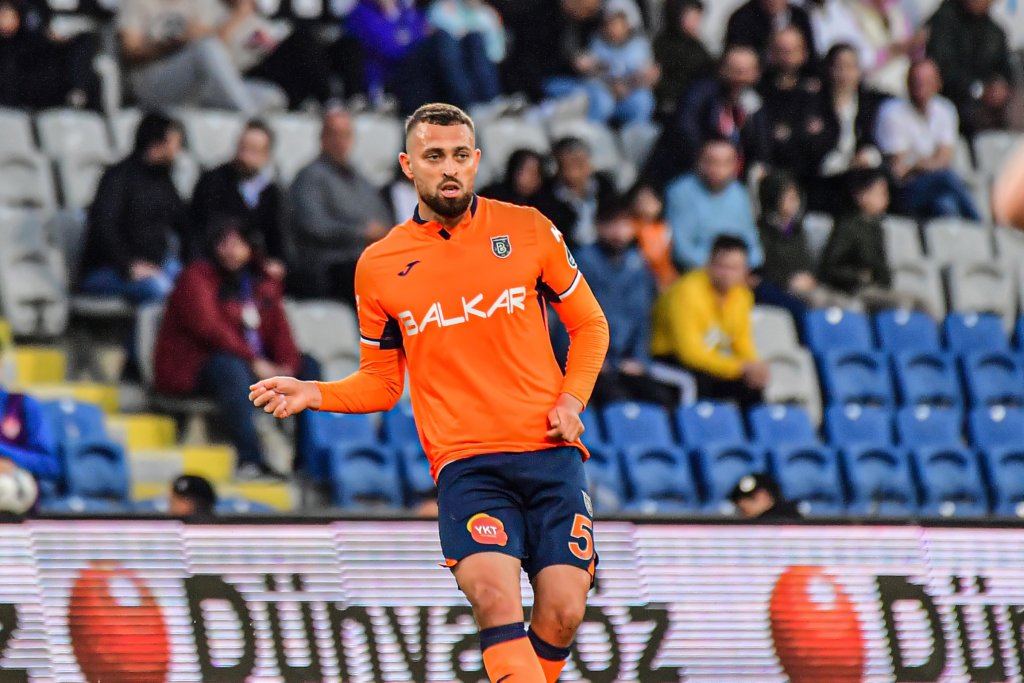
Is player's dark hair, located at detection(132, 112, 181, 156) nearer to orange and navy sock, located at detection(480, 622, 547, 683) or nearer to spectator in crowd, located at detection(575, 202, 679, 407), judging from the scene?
spectator in crowd, located at detection(575, 202, 679, 407)

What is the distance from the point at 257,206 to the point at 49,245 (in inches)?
55.0

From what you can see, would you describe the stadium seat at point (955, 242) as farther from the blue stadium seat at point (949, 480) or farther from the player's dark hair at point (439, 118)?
the player's dark hair at point (439, 118)

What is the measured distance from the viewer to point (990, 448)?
11.0m

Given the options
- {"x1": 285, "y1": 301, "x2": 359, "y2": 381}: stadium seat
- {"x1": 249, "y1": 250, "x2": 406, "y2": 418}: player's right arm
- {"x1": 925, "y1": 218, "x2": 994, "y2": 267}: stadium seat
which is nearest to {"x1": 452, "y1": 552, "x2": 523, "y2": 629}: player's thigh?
{"x1": 249, "y1": 250, "x2": 406, "y2": 418}: player's right arm

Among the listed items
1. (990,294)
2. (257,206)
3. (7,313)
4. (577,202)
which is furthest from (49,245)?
(990,294)

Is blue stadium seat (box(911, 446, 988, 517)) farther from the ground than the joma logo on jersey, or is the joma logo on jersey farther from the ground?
the joma logo on jersey

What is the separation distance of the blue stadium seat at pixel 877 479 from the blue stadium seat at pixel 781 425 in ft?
1.10

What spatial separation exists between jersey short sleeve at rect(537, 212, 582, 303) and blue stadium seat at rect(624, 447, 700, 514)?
4505 millimetres

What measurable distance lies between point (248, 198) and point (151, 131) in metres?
0.83

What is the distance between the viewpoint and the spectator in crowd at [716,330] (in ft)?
35.3

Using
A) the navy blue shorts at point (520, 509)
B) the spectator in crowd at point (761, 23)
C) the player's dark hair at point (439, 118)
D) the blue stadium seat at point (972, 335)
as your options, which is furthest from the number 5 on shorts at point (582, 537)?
the spectator in crowd at point (761, 23)

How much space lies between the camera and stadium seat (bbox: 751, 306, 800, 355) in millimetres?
11195

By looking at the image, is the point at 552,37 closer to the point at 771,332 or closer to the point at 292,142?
the point at 292,142

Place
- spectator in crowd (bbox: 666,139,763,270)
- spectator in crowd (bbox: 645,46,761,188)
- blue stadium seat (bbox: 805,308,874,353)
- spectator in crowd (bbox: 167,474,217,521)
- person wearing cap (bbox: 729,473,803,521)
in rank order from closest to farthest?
spectator in crowd (bbox: 167,474,217,521) → person wearing cap (bbox: 729,473,803,521) → blue stadium seat (bbox: 805,308,874,353) → spectator in crowd (bbox: 666,139,763,270) → spectator in crowd (bbox: 645,46,761,188)
